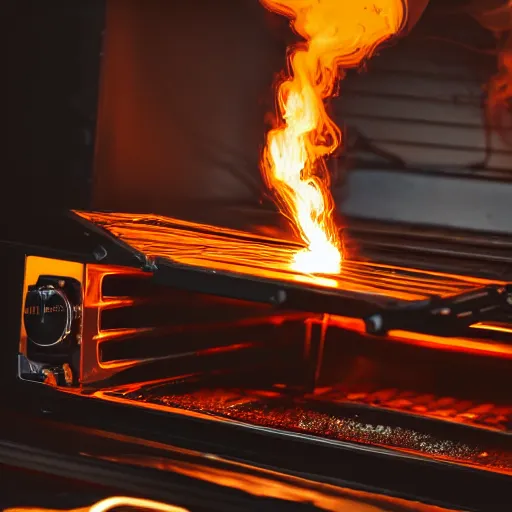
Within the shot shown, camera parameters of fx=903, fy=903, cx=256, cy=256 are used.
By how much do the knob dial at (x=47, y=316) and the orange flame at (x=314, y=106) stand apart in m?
0.28

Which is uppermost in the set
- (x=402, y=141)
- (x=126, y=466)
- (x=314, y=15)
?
(x=314, y=15)

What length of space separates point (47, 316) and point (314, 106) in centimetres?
41

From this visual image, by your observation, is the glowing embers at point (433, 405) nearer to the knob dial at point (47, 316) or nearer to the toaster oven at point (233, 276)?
the toaster oven at point (233, 276)

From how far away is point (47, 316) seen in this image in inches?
41.0

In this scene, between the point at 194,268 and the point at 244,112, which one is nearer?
the point at 194,268

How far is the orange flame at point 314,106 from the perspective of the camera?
1.09m

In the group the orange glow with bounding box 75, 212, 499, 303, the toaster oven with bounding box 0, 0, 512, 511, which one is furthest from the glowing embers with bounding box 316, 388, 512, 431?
the orange glow with bounding box 75, 212, 499, 303

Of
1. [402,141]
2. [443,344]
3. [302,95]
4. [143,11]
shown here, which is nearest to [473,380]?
[443,344]

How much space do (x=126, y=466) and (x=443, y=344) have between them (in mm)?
462

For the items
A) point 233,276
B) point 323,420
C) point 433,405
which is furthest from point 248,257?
point 433,405

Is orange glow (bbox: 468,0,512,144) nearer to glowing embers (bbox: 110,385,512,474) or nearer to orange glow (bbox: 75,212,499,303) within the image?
orange glow (bbox: 75,212,499,303)

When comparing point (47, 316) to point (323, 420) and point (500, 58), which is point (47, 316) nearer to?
point (323, 420)

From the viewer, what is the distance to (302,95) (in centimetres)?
113

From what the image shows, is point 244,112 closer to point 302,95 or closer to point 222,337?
point 302,95
